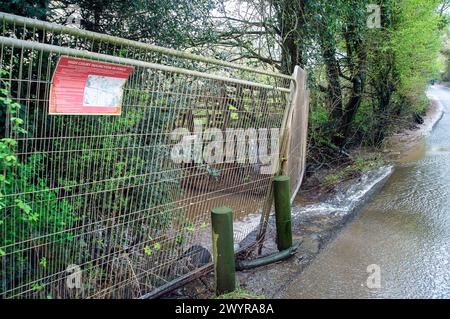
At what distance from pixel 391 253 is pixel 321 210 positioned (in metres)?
2.13

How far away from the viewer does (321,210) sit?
616 cm

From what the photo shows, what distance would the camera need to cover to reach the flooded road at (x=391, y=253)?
333 centimetres

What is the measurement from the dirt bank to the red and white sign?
1915mm

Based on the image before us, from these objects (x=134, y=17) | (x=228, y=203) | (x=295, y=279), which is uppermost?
(x=134, y=17)

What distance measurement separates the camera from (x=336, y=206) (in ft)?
20.5

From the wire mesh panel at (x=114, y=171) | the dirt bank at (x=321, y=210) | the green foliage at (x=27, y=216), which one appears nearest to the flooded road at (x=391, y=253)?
the dirt bank at (x=321, y=210)

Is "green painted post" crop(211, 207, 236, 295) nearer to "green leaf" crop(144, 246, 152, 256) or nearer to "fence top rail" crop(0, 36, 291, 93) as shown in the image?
"green leaf" crop(144, 246, 152, 256)

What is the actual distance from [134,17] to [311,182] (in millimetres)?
5358

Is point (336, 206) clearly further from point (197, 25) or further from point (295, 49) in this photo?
point (197, 25)

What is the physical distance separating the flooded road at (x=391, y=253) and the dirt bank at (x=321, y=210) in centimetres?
16

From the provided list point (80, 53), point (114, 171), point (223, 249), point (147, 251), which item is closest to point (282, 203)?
point (223, 249)

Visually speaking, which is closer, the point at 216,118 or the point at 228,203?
the point at 216,118
